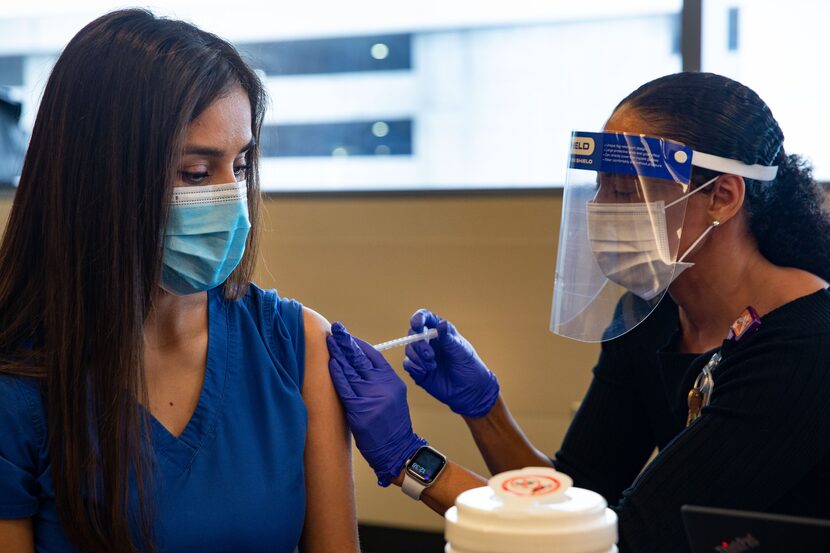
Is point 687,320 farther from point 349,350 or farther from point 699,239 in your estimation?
point 349,350

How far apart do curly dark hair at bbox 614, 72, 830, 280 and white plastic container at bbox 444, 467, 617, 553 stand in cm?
92

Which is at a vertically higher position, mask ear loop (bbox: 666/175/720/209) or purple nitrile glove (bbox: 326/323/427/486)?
mask ear loop (bbox: 666/175/720/209)

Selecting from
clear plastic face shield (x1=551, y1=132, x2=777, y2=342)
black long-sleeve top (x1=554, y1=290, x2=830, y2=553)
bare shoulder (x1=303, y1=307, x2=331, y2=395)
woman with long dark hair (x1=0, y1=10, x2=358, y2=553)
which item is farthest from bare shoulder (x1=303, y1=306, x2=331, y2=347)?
black long-sleeve top (x1=554, y1=290, x2=830, y2=553)

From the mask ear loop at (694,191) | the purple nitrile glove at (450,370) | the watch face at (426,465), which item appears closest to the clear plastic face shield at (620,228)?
the mask ear loop at (694,191)

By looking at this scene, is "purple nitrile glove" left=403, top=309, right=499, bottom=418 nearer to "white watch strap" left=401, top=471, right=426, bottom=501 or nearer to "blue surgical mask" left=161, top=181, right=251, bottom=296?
"white watch strap" left=401, top=471, right=426, bottom=501

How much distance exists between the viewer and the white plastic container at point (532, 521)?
74 centimetres

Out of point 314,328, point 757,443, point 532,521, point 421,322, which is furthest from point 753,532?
point 421,322

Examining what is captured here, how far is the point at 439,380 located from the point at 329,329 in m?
0.34

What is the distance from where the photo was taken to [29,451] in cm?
128

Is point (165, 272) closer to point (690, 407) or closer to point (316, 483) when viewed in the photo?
point (316, 483)

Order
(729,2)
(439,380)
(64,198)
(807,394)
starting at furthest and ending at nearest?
(729,2), (439,380), (807,394), (64,198)

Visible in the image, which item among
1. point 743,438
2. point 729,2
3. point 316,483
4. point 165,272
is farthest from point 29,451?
point 729,2

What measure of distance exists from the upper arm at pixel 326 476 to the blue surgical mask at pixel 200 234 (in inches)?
10.7

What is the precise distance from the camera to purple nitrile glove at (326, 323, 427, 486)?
5.02 feet
